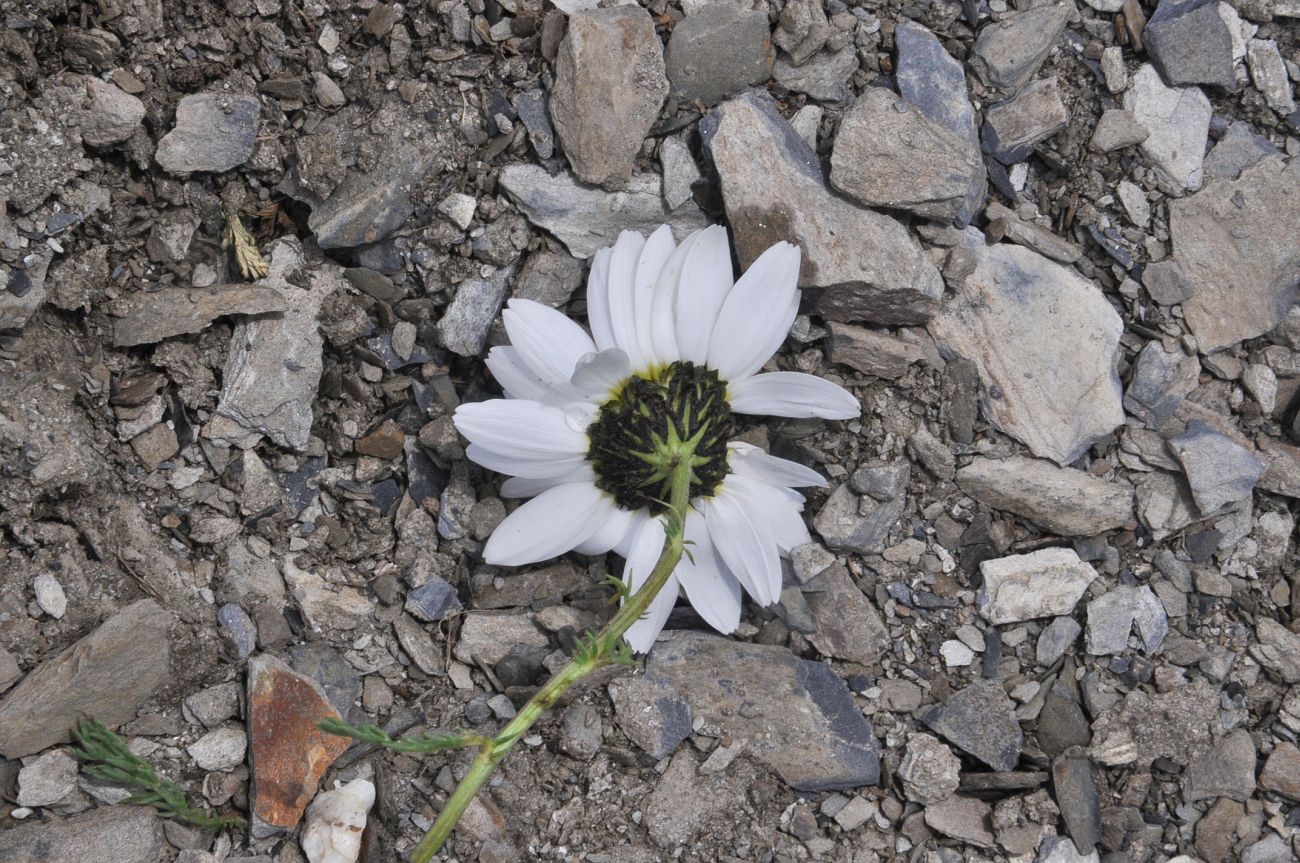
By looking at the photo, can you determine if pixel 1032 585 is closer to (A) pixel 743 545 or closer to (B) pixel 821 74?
(A) pixel 743 545

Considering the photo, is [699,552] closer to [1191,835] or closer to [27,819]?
[1191,835]

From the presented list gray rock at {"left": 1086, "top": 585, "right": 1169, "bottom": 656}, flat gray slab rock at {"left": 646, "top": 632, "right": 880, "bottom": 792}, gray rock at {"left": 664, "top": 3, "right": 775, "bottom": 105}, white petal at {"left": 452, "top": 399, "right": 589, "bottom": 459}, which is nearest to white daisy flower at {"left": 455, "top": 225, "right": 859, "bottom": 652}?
white petal at {"left": 452, "top": 399, "right": 589, "bottom": 459}

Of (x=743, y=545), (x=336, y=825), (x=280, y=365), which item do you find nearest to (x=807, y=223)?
(x=743, y=545)

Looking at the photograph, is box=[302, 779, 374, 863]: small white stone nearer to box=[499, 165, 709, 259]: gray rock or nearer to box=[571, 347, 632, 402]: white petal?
box=[571, 347, 632, 402]: white petal

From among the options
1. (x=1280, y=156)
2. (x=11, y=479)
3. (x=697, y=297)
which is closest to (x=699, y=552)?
(x=697, y=297)

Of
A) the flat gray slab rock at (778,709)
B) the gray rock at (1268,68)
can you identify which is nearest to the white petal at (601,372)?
the flat gray slab rock at (778,709)

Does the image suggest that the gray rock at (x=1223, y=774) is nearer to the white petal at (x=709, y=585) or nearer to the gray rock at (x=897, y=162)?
the white petal at (x=709, y=585)
